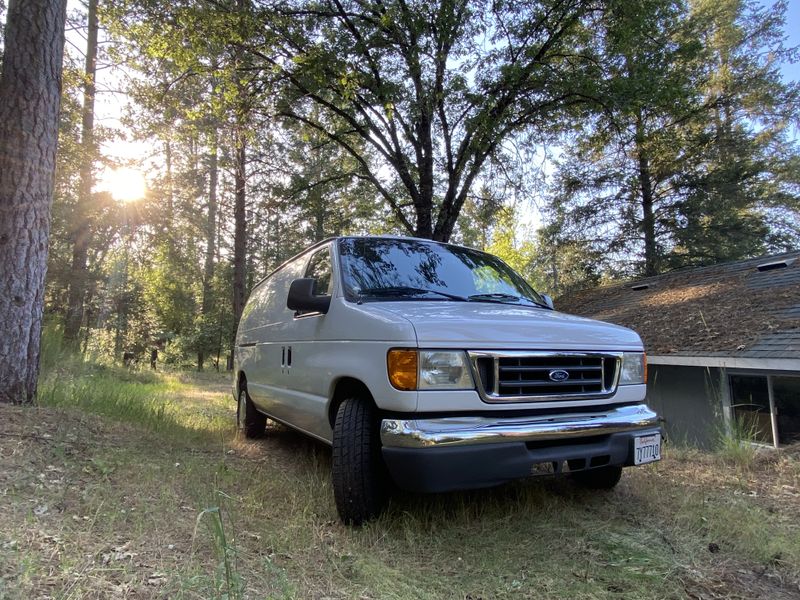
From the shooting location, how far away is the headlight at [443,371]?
260 centimetres

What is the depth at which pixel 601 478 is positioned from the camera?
377cm

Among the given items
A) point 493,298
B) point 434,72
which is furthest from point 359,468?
point 434,72

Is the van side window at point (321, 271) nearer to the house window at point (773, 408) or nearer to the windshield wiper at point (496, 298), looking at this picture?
the windshield wiper at point (496, 298)

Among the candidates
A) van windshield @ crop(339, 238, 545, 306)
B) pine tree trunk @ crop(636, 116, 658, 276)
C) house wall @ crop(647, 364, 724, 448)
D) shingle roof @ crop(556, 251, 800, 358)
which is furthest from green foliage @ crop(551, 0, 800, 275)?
van windshield @ crop(339, 238, 545, 306)

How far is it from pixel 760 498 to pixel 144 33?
12532mm

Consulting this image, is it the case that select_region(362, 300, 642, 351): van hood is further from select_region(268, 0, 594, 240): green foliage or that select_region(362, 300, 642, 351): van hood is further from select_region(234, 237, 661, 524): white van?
select_region(268, 0, 594, 240): green foliage

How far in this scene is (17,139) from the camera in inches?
177

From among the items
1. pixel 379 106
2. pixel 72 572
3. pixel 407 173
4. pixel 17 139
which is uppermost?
pixel 379 106

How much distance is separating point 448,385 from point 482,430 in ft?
0.97

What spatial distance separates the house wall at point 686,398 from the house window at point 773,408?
0.60 meters

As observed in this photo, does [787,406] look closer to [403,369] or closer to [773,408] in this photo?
[773,408]

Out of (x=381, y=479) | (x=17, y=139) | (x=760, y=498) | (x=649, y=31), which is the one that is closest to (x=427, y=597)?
(x=381, y=479)

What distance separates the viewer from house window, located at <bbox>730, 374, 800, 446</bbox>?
9.41m

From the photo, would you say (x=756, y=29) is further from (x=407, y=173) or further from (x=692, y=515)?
(x=692, y=515)
